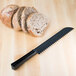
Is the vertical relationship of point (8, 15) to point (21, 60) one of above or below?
above

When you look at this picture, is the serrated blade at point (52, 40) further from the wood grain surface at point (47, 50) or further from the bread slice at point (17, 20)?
the bread slice at point (17, 20)

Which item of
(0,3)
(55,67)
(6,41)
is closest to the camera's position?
(55,67)

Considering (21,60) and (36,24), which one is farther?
(36,24)

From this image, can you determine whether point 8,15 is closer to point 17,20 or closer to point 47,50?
point 17,20

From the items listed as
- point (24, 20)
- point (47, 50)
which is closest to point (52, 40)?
point (47, 50)

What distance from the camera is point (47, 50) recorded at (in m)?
0.84

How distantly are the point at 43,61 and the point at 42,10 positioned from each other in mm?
498

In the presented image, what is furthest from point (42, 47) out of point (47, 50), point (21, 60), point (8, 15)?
point (8, 15)

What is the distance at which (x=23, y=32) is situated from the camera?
95cm

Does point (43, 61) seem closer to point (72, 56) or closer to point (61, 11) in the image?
point (72, 56)

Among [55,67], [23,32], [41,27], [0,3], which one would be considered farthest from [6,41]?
[0,3]

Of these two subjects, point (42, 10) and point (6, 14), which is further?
point (42, 10)

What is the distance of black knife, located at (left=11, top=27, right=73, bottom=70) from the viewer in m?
0.74

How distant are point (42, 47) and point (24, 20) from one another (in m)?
0.21
